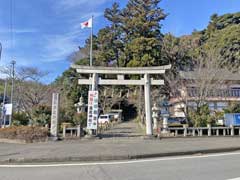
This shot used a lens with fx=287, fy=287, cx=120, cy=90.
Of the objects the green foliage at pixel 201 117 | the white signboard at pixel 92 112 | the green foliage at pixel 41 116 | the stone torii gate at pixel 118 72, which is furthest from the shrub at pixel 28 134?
the green foliage at pixel 201 117

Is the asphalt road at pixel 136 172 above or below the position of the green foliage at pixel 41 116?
below

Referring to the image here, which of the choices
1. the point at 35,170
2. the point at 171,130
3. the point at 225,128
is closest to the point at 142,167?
the point at 35,170

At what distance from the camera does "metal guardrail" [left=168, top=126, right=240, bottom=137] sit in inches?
801

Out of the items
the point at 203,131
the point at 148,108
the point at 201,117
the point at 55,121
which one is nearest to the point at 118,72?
the point at 148,108

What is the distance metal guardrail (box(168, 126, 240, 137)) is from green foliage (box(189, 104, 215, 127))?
3.15 feet

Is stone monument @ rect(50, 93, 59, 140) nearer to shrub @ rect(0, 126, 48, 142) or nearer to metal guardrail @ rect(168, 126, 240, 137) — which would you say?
shrub @ rect(0, 126, 48, 142)

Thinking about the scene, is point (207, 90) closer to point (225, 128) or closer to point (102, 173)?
point (225, 128)

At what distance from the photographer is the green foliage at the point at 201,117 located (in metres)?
22.5

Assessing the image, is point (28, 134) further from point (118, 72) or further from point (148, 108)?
point (148, 108)

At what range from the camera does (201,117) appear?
22.8 meters

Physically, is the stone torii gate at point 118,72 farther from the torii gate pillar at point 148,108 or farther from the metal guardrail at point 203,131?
the metal guardrail at point 203,131

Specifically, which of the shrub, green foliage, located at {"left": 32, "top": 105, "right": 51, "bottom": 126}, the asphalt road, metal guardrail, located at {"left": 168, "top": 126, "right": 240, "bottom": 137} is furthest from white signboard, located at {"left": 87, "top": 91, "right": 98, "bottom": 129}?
the asphalt road

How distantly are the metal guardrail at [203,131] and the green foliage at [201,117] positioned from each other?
96 centimetres

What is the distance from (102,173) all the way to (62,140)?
9.47 m
